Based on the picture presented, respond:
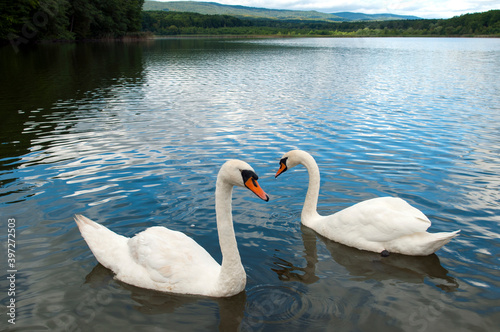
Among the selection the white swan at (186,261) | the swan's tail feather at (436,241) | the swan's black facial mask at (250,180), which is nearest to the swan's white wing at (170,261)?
the white swan at (186,261)

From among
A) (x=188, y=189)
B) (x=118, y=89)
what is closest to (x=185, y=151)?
(x=188, y=189)

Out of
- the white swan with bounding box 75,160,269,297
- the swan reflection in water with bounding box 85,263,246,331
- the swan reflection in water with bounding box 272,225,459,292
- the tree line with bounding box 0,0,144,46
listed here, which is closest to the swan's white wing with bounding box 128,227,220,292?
the white swan with bounding box 75,160,269,297

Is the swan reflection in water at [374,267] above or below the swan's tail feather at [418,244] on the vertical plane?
below

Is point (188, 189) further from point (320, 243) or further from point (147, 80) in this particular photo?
point (147, 80)

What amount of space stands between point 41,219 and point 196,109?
1192cm

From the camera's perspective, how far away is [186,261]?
5.29 m

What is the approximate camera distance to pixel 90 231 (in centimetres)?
580

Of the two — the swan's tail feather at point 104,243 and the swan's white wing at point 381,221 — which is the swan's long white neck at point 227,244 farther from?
the swan's white wing at point 381,221

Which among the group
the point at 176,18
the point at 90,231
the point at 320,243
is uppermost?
the point at 176,18

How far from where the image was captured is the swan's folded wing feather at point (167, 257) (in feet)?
17.2

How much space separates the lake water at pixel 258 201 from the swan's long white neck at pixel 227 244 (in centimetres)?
33

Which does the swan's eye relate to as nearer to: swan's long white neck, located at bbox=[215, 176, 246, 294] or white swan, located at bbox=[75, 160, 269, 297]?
white swan, located at bbox=[75, 160, 269, 297]

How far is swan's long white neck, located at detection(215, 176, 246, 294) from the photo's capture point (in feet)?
16.8

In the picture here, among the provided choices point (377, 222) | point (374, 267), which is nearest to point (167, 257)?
point (374, 267)
